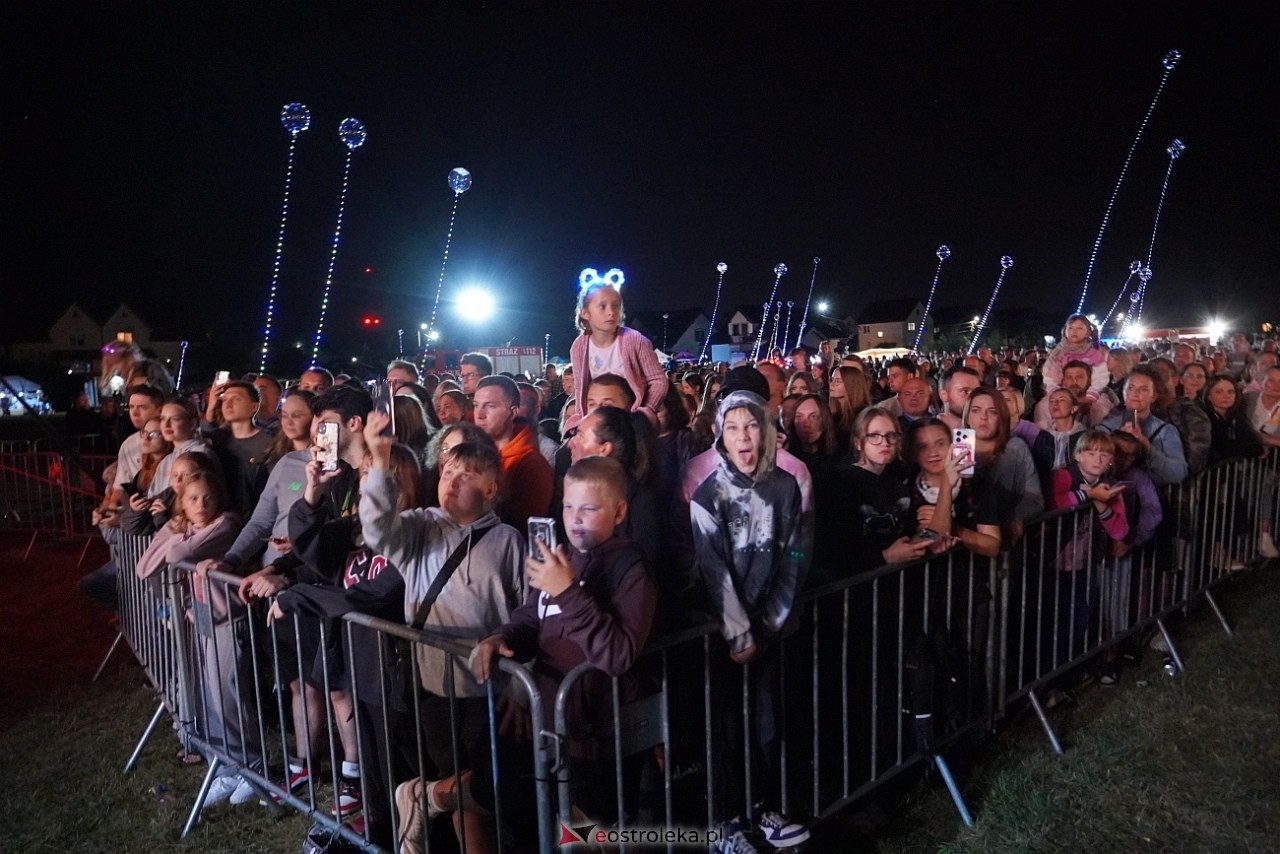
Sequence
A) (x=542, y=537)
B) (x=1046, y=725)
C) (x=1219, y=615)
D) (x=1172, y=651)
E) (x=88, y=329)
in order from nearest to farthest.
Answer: (x=542, y=537) < (x=1046, y=725) < (x=1172, y=651) < (x=1219, y=615) < (x=88, y=329)

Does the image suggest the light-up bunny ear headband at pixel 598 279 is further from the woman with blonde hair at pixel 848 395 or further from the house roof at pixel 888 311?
the house roof at pixel 888 311

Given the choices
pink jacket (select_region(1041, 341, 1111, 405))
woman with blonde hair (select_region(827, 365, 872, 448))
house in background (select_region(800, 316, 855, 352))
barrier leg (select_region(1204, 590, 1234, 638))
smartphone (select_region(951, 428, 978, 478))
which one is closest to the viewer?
smartphone (select_region(951, 428, 978, 478))

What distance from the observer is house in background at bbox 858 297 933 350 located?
72.9 metres

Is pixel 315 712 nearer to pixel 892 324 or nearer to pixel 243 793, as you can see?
pixel 243 793

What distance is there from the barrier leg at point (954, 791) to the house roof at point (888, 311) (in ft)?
243

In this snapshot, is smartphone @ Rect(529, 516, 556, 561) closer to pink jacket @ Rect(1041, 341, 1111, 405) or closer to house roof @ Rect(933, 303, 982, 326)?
pink jacket @ Rect(1041, 341, 1111, 405)

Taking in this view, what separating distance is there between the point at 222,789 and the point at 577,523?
2.76 meters

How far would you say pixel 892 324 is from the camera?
243 ft

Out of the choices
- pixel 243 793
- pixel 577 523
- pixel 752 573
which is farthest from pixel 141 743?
pixel 752 573

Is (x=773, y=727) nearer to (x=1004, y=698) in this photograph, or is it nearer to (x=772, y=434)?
(x=772, y=434)

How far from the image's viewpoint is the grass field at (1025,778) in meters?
3.73

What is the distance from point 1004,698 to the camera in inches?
175

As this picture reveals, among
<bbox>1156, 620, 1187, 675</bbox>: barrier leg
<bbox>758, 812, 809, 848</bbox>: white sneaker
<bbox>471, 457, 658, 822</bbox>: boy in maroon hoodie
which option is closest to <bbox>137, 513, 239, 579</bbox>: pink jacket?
<bbox>471, 457, 658, 822</bbox>: boy in maroon hoodie

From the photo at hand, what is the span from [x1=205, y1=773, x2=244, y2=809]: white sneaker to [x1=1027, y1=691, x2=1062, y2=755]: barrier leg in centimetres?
427
